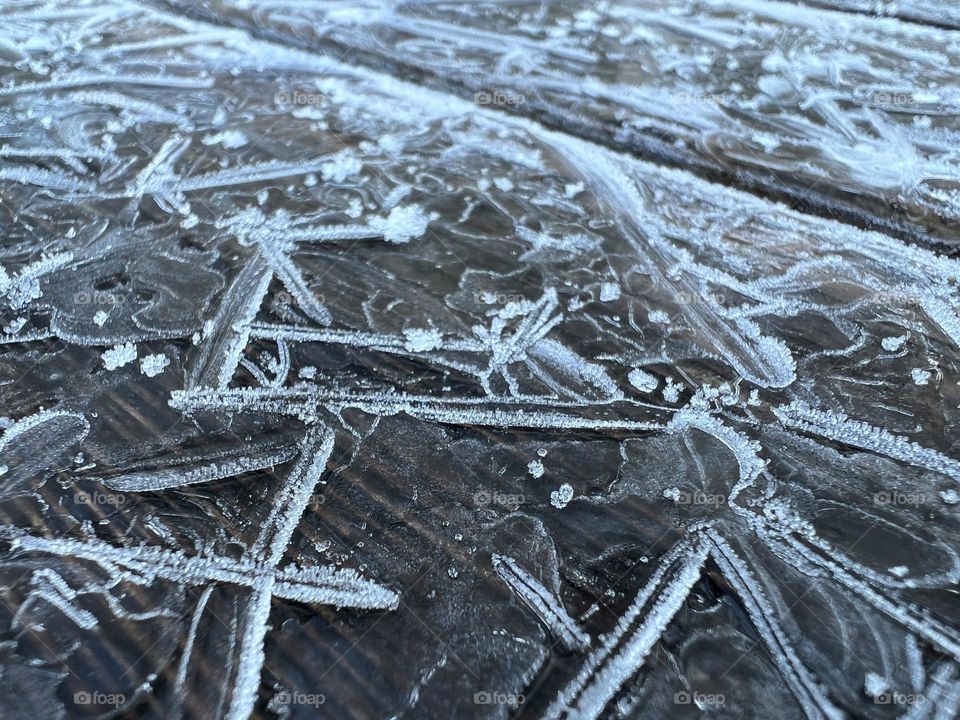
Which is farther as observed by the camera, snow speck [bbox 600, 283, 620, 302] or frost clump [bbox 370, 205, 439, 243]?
frost clump [bbox 370, 205, 439, 243]

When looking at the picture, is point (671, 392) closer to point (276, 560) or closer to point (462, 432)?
point (462, 432)

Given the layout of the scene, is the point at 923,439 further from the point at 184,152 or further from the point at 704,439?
the point at 184,152

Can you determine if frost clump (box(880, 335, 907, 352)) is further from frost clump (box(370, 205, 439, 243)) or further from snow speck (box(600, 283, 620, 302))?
frost clump (box(370, 205, 439, 243))

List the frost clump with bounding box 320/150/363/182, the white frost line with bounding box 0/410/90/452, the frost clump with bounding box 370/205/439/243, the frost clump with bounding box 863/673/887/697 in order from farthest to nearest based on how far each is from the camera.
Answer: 1. the frost clump with bounding box 320/150/363/182
2. the frost clump with bounding box 370/205/439/243
3. the white frost line with bounding box 0/410/90/452
4. the frost clump with bounding box 863/673/887/697

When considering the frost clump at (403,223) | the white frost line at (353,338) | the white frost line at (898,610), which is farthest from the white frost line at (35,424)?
the white frost line at (898,610)

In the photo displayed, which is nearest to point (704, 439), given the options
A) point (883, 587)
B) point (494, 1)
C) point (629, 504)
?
point (629, 504)

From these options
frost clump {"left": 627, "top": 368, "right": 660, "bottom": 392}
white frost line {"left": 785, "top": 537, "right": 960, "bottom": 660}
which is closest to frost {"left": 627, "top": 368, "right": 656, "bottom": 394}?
frost clump {"left": 627, "top": 368, "right": 660, "bottom": 392}

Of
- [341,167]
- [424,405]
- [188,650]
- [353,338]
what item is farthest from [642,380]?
[341,167]
